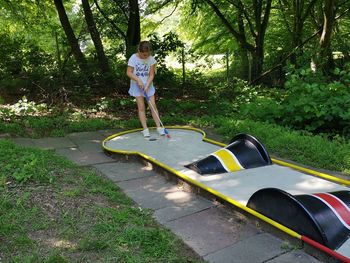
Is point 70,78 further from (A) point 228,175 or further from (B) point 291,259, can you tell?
(B) point 291,259

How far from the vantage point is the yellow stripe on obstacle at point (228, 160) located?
4.41 meters

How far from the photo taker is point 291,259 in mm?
2723

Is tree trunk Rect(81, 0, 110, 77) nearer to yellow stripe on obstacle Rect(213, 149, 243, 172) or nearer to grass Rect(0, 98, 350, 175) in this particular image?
grass Rect(0, 98, 350, 175)

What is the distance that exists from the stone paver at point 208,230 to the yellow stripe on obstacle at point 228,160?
3.07 feet

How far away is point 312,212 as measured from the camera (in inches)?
114

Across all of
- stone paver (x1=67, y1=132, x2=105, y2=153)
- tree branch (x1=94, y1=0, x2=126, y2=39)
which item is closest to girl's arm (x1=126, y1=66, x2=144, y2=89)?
stone paver (x1=67, y1=132, x2=105, y2=153)

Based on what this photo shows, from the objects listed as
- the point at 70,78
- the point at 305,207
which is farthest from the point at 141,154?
the point at 70,78

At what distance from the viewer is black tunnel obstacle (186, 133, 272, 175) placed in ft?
14.4

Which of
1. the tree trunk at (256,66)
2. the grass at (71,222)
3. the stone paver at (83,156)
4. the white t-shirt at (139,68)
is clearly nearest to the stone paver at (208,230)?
the grass at (71,222)

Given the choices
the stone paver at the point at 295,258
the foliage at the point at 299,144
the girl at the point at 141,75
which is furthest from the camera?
the girl at the point at 141,75

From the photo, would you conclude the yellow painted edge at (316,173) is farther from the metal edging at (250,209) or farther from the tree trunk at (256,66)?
the tree trunk at (256,66)

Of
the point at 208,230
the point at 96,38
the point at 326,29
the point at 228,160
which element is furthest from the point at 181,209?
the point at 326,29

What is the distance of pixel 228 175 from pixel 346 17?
11733 millimetres

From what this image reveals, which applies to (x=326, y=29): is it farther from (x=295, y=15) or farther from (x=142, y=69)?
(x=142, y=69)
